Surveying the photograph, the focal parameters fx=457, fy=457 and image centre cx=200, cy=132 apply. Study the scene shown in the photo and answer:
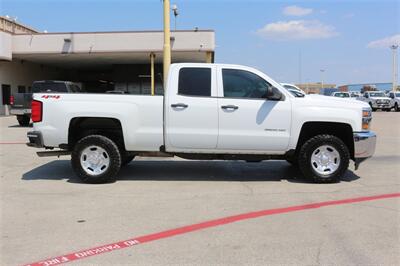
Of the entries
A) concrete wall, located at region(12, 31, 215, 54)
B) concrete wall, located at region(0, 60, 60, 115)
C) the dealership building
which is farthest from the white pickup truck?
concrete wall, located at region(0, 60, 60, 115)

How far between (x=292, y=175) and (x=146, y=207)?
3520 millimetres

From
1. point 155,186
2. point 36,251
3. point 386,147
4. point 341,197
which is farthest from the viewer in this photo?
point 386,147

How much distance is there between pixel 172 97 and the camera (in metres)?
7.80

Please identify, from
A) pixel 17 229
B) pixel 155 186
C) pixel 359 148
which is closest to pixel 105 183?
pixel 155 186

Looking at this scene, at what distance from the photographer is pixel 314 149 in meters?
7.92

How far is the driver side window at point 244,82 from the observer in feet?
25.9

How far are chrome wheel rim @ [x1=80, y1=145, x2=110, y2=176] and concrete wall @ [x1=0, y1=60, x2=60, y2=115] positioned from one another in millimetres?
25876

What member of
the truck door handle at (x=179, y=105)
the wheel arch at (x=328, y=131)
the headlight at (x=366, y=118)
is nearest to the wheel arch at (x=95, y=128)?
the truck door handle at (x=179, y=105)

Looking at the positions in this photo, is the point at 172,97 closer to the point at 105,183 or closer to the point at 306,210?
the point at 105,183

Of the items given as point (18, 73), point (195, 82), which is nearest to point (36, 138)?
point (195, 82)

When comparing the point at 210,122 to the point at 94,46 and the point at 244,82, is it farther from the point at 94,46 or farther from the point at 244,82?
the point at 94,46

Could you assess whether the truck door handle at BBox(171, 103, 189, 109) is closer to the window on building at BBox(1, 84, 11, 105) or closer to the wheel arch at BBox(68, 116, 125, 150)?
the wheel arch at BBox(68, 116, 125, 150)

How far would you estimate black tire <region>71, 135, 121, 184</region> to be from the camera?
25.8 feet

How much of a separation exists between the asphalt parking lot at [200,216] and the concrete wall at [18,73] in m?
24.5
